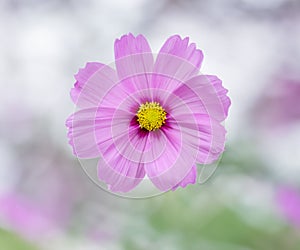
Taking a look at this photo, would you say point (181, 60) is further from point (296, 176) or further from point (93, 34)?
point (93, 34)

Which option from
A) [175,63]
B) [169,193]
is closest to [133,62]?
[175,63]

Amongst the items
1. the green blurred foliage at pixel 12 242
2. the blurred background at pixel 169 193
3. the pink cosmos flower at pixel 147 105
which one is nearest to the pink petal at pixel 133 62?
the pink cosmos flower at pixel 147 105

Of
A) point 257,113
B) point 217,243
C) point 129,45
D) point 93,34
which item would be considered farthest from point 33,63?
point 129,45

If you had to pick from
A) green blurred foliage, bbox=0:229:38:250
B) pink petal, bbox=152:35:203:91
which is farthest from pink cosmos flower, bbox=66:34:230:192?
green blurred foliage, bbox=0:229:38:250

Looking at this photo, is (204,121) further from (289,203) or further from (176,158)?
(289,203)

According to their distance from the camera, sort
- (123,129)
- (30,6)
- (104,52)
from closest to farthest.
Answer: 1. (123,129)
2. (104,52)
3. (30,6)

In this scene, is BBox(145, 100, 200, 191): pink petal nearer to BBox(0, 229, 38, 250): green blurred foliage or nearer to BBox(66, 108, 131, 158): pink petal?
BBox(66, 108, 131, 158): pink petal
